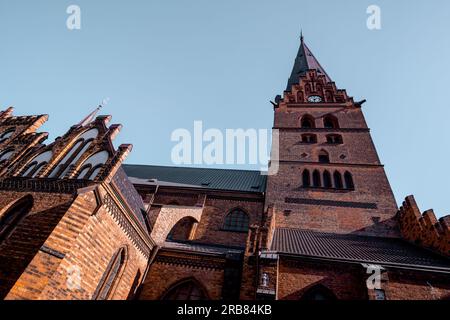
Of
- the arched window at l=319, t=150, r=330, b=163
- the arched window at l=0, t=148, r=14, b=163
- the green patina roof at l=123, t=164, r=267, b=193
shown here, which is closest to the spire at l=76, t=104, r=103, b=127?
the green patina roof at l=123, t=164, r=267, b=193

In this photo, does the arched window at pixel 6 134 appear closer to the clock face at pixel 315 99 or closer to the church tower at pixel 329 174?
the church tower at pixel 329 174

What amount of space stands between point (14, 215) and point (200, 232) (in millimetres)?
8478

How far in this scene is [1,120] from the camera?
15.7 meters

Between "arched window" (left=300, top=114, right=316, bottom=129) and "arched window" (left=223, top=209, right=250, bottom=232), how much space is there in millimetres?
10245

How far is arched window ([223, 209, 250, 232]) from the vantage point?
14.3m

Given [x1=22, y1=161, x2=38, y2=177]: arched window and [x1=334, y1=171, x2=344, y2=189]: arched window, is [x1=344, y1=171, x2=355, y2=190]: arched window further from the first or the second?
[x1=22, y1=161, x2=38, y2=177]: arched window

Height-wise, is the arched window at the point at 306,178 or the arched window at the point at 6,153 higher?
the arched window at the point at 306,178

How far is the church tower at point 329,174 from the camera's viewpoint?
1342 centimetres

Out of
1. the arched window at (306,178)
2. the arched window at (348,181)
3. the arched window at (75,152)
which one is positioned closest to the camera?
the arched window at (75,152)

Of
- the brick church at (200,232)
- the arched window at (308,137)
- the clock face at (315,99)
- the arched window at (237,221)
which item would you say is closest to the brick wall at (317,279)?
the brick church at (200,232)

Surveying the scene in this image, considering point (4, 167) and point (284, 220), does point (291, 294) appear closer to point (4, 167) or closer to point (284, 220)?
point (284, 220)

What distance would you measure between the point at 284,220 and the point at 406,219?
593 centimetres

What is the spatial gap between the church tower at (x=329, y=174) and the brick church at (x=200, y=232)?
0.09 m

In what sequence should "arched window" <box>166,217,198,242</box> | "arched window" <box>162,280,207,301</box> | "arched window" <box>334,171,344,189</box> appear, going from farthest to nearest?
"arched window" <box>334,171,344,189</box> → "arched window" <box>166,217,198,242</box> → "arched window" <box>162,280,207,301</box>
